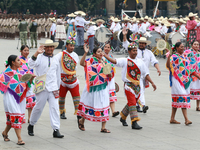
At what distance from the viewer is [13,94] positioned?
6.88 meters

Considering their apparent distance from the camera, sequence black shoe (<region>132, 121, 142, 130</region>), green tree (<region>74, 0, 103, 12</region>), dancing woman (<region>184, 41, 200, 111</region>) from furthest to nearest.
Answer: green tree (<region>74, 0, 103, 12</region>) → dancing woman (<region>184, 41, 200, 111</region>) → black shoe (<region>132, 121, 142, 130</region>)

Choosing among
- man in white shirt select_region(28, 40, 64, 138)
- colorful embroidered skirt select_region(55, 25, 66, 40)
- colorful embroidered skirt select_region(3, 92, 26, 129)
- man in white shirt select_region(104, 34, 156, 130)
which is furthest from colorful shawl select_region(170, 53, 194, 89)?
colorful embroidered skirt select_region(55, 25, 66, 40)

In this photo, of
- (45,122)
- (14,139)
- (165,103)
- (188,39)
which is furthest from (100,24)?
(14,139)

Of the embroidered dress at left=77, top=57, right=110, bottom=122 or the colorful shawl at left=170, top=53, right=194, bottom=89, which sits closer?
the embroidered dress at left=77, top=57, right=110, bottom=122

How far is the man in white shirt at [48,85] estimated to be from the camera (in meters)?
7.37

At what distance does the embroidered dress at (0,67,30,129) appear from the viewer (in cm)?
684

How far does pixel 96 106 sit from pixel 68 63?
49.8 inches

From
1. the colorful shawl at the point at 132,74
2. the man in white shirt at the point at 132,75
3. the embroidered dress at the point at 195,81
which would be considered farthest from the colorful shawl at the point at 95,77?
the embroidered dress at the point at 195,81

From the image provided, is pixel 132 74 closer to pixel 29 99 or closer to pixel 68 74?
pixel 68 74

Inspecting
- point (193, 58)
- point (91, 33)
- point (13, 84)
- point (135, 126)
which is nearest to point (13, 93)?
point (13, 84)

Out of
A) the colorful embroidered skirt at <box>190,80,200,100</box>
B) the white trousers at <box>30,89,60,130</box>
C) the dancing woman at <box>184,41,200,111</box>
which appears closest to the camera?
the white trousers at <box>30,89,60,130</box>

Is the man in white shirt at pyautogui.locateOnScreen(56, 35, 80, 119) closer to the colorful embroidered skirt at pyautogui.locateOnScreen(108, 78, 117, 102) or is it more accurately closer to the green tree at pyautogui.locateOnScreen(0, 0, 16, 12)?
the colorful embroidered skirt at pyautogui.locateOnScreen(108, 78, 117, 102)

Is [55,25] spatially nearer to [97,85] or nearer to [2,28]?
[2,28]

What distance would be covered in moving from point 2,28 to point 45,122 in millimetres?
27910
